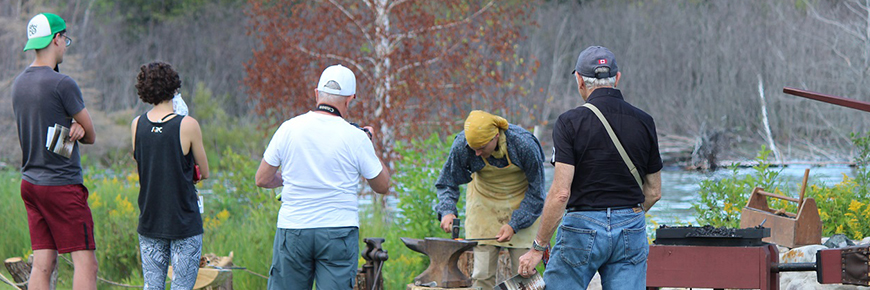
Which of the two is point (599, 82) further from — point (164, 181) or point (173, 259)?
point (173, 259)

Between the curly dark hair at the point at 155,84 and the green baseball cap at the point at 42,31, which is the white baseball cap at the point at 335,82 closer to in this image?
the curly dark hair at the point at 155,84

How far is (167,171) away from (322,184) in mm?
991

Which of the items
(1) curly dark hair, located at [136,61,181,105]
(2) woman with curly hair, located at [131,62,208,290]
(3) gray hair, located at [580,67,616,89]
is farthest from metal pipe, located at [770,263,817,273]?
(1) curly dark hair, located at [136,61,181,105]

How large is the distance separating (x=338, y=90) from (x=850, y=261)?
8.19 feet

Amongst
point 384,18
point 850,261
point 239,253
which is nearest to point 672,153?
point 384,18

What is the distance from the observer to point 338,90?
4.00 meters

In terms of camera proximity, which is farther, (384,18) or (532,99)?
(532,99)

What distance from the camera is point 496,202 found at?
5188 millimetres

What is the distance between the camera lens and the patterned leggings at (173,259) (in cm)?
460

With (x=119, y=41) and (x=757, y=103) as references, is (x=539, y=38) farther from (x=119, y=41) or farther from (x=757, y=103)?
(x=119, y=41)

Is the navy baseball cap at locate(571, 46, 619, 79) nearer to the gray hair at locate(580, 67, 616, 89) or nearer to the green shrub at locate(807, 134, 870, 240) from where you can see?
the gray hair at locate(580, 67, 616, 89)

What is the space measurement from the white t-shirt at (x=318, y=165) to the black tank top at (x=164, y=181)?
27.6 inches

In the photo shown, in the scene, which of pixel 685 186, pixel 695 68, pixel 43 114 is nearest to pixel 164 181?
pixel 43 114

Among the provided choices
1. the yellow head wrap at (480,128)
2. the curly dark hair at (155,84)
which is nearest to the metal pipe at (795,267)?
the yellow head wrap at (480,128)
